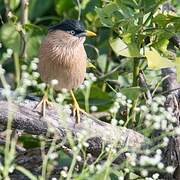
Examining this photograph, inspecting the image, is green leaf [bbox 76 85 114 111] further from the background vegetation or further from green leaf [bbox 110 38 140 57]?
green leaf [bbox 110 38 140 57]

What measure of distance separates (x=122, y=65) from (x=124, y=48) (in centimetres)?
69

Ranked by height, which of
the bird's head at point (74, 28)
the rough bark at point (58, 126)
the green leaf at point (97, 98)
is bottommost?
the green leaf at point (97, 98)

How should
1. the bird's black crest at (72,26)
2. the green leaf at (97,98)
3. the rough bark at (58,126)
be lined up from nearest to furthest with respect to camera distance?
1. the rough bark at (58,126)
2. the bird's black crest at (72,26)
3. the green leaf at (97,98)

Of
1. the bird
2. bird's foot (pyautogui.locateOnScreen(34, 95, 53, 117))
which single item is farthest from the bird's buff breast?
bird's foot (pyautogui.locateOnScreen(34, 95, 53, 117))

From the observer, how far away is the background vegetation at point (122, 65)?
3.19m

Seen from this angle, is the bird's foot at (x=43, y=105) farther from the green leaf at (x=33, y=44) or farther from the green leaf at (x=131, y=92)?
the green leaf at (x=33, y=44)

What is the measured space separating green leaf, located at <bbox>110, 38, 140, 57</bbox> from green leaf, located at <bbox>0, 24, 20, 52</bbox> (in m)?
0.63

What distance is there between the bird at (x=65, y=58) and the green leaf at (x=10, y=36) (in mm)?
247

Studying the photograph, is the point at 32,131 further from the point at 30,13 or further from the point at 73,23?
the point at 30,13

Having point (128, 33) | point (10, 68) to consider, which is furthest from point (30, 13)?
point (128, 33)

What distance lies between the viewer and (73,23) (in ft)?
13.8

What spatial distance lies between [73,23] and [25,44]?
0.76 metres

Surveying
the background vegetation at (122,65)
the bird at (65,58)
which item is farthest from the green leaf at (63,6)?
the bird at (65,58)

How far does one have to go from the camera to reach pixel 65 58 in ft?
13.7
